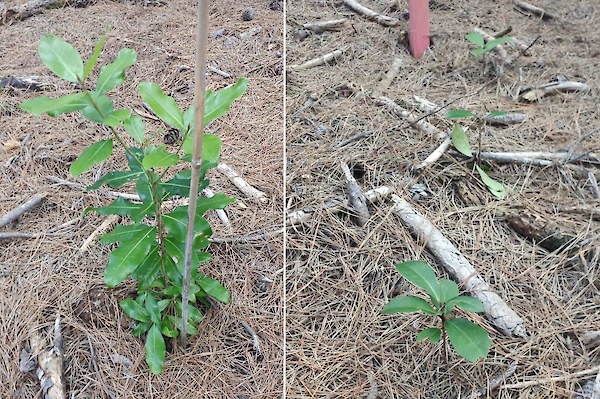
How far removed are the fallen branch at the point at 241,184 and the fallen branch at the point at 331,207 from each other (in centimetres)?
26

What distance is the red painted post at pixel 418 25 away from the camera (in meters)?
2.69

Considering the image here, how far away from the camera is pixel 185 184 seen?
127cm

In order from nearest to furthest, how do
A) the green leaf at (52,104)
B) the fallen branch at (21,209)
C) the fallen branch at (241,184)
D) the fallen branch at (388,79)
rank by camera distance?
the green leaf at (52,104) → the fallen branch at (21,209) → the fallen branch at (241,184) → the fallen branch at (388,79)

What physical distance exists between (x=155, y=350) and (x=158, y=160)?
0.63 meters

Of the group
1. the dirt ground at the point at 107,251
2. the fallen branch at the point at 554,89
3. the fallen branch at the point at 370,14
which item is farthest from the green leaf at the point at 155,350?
the fallen branch at the point at 370,14

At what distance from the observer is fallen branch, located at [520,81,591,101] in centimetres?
242

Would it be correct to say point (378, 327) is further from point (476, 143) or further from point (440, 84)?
point (440, 84)

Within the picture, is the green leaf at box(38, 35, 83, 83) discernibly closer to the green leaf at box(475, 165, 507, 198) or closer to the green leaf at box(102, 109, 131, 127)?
the green leaf at box(102, 109, 131, 127)

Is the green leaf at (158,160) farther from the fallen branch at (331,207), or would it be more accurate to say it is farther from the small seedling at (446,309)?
the fallen branch at (331,207)

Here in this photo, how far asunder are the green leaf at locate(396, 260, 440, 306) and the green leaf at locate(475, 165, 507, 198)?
709 millimetres

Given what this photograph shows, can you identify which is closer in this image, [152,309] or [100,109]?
[100,109]

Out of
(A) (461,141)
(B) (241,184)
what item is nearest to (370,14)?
(A) (461,141)

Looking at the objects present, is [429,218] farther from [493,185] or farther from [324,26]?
[324,26]

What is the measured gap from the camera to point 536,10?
323 cm
